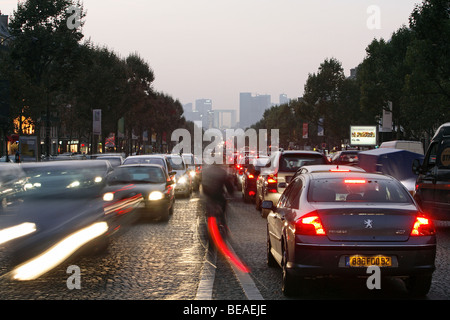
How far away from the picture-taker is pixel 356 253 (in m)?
6.64

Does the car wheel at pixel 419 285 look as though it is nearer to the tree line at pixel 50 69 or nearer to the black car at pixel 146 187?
the black car at pixel 146 187

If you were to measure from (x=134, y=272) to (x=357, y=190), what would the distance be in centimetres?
312

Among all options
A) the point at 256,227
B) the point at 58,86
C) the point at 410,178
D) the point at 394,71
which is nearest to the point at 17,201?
the point at 256,227

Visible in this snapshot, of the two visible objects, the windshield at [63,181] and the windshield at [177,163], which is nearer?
the windshield at [63,181]

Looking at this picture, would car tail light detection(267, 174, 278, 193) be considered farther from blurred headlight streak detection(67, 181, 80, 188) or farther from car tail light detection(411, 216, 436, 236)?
car tail light detection(411, 216, 436, 236)

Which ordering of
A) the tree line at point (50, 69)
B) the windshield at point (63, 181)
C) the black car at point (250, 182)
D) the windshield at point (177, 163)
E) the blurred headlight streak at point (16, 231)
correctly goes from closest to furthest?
the blurred headlight streak at point (16, 231), the windshield at point (63, 181), the black car at point (250, 182), the windshield at point (177, 163), the tree line at point (50, 69)

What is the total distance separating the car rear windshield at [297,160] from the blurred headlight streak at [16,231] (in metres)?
8.64

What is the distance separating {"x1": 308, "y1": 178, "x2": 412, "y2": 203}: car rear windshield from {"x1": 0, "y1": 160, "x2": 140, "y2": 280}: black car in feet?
12.7

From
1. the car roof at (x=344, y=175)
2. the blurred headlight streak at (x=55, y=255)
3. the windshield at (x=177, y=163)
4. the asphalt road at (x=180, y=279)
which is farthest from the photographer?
the windshield at (x=177, y=163)

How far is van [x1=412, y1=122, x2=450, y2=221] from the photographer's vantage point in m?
13.5

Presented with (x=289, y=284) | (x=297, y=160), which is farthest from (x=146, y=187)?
Result: (x=289, y=284)

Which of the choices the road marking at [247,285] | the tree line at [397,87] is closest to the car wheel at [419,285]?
the road marking at [247,285]

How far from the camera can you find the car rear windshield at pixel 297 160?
54.6 ft

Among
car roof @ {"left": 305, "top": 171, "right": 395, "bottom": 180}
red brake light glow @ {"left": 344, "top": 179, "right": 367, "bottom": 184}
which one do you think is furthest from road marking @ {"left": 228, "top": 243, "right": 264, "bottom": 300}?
red brake light glow @ {"left": 344, "top": 179, "right": 367, "bottom": 184}
